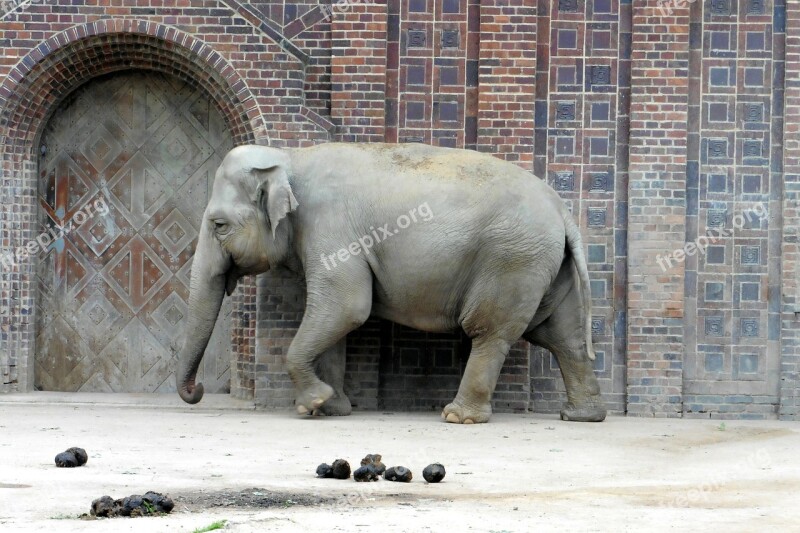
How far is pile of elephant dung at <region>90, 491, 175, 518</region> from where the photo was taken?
21.4ft

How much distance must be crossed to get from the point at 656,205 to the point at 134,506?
702cm

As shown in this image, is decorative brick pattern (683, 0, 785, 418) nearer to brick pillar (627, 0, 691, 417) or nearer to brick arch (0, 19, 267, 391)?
brick pillar (627, 0, 691, 417)

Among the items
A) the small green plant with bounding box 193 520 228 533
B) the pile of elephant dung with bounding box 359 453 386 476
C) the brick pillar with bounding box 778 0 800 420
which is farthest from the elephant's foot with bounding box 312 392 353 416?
the small green plant with bounding box 193 520 228 533

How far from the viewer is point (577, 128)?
12.6 m

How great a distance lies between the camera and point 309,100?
1270 cm

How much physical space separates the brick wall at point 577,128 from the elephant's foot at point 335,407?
2.07ft

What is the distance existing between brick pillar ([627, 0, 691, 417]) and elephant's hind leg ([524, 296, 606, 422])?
0.70 metres

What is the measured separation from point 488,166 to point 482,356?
61.4 inches

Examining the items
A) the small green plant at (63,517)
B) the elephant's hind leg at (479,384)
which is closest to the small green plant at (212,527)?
the small green plant at (63,517)

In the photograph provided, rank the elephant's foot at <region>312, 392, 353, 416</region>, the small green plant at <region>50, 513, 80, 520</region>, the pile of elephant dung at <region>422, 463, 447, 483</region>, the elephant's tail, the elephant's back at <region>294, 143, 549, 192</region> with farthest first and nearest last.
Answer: the elephant's foot at <region>312, 392, 353, 416</region> < the elephant's tail < the elephant's back at <region>294, 143, 549, 192</region> < the pile of elephant dung at <region>422, 463, 447, 483</region> < the small green plant at <region>50, 513, 80, 520</region>

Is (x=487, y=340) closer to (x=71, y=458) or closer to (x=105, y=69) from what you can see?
(x=71, y=458)

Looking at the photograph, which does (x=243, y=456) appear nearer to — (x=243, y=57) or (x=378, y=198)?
(x=378, y=198)

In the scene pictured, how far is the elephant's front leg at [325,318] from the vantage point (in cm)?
1111

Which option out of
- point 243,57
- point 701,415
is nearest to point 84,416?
point 243,57
